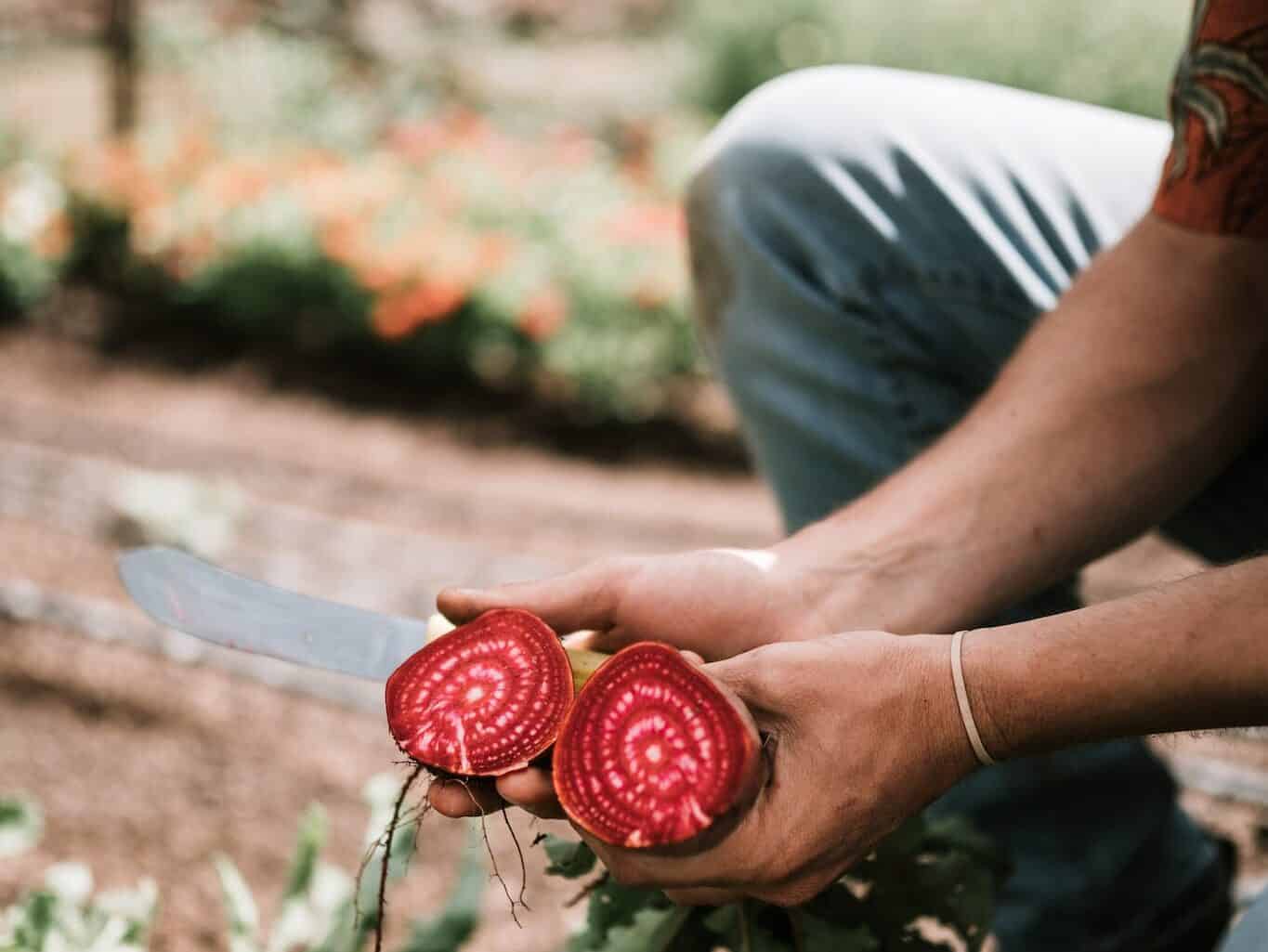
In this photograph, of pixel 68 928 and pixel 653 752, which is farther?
pixel 68 928

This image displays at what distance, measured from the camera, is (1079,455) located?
1374mm

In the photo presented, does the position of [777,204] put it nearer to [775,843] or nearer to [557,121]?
[775,843]

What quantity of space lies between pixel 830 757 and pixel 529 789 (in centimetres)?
29

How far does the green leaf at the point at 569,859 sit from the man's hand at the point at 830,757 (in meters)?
0.21

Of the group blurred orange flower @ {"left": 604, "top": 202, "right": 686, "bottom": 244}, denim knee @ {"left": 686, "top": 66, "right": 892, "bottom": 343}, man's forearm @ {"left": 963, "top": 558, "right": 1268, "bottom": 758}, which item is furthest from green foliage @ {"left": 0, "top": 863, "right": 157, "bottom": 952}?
blurred orange flower @ {"left": 604, "top": 202, "right": 686, "bottom": 244}

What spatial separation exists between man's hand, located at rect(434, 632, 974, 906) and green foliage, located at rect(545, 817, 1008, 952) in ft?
0.78

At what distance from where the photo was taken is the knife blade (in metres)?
1.26

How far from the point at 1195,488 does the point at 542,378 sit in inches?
129

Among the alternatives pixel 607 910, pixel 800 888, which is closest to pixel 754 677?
pixel 800 888

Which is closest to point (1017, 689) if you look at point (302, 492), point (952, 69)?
point (302, 492)

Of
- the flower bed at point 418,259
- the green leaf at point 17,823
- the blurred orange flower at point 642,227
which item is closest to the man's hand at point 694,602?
the green leaf at point 17,823

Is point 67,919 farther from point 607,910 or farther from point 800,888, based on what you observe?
point 800,888

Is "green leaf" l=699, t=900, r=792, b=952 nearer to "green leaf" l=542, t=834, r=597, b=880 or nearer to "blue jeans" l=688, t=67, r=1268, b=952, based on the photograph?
"green leaf" l=542, t=834, r=597, b=880

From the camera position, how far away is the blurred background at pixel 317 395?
211 centimetres
